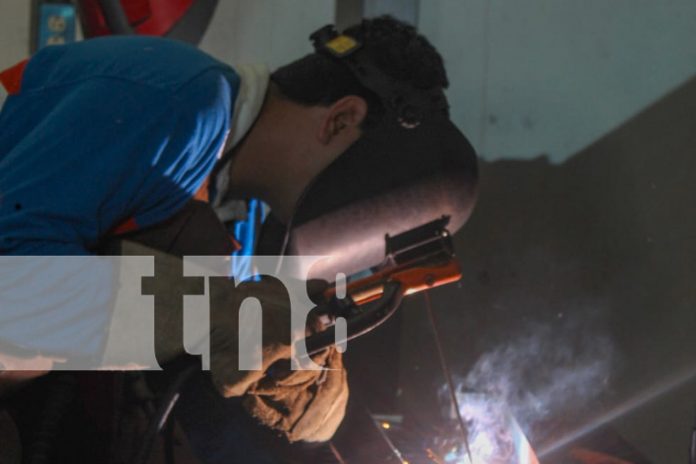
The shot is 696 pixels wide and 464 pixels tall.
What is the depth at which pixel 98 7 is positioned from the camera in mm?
2158

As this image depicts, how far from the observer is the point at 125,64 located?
3.85ft

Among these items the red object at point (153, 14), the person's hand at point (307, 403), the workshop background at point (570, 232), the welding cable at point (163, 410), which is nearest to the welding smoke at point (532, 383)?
the workshop background at point (570, 232)

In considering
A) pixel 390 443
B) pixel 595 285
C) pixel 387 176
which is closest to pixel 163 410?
pixel 390 443

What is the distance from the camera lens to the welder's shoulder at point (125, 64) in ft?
3.81

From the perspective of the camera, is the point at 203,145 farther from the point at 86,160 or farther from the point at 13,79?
the point at 13,79

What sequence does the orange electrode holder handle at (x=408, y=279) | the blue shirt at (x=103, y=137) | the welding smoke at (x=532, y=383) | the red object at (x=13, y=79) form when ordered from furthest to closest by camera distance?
the welding smoke at (x=532, y=383) < the orange electrode holder handle at (x=408, y=279) < the red object at (x=13, y=79) < the blue shirt at (x=103, y=137)

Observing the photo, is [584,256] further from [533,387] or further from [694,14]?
[694,14]

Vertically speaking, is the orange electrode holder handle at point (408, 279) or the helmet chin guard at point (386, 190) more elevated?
the helmet chin guard at point (386, 190)

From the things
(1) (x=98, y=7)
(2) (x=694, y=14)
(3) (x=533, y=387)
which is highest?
(2) (x=694, y=14)

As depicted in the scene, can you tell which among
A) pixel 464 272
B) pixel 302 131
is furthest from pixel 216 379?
pixel 464 272

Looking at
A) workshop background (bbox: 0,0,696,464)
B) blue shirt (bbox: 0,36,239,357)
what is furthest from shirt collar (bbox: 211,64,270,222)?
workshop background (bbox: 0,0,696,464)

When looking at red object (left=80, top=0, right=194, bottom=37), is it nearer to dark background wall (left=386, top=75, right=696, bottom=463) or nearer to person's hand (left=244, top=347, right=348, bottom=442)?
dark background wall (left=386, top=75, right=696, bottom=463)

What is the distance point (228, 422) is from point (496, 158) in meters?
0.74

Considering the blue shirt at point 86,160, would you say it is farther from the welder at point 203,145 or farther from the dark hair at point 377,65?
the dark hair at point 377,65
